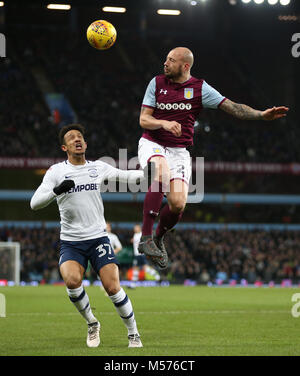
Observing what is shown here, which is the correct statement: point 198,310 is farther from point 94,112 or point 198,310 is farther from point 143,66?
point 143,66

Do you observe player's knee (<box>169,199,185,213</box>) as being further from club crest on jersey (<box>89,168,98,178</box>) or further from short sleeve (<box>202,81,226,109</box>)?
short sleeve (<box>202,81,226,109</box>)

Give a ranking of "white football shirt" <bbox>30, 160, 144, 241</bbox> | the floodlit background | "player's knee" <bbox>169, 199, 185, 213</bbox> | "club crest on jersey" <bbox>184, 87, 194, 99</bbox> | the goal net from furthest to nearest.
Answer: the floodlit background < the goal net < "white football shirt" <bbox>30, 160, 144, 241</bbox> < "club crest on jersey" <bbox>184, 87, 194, 99</bbox> < "player's knee" <bbox>169, 199, 185, 213</bbox>

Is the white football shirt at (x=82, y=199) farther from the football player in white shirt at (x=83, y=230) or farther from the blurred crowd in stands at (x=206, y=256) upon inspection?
the blurred crowd in stands at (x=206, y=256)

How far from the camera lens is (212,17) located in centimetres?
4566

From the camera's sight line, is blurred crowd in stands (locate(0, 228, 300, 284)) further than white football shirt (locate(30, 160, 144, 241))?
Yes

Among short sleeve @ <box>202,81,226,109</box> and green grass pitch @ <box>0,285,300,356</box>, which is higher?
short sleeve @ <box>202,81,226,109</box>

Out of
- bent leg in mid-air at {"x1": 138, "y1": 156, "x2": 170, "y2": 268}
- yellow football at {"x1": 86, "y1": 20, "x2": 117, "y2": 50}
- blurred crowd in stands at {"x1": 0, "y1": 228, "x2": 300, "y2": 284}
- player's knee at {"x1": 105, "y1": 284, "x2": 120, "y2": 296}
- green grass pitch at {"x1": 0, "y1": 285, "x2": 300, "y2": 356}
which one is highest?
yellow football at {"x1": 86, "y1": 20, "x2": 117, "y2": 50}

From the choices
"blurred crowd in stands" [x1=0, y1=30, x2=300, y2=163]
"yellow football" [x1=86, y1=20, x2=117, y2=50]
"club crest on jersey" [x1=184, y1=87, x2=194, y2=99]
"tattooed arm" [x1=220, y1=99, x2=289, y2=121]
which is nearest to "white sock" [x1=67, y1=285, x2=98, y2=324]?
"club crest on jersey" [x1=184, y1=87, x2=194, y2=99]

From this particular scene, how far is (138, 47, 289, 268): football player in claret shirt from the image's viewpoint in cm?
866

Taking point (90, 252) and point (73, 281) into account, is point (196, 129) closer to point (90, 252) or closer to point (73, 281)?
point (90, 252)

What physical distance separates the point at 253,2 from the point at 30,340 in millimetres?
13900

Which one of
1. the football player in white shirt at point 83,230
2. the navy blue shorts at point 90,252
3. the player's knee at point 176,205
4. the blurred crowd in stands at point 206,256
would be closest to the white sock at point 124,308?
the football player in white shirt at point 83,230

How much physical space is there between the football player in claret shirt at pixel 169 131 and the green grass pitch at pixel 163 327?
1382 millimetres

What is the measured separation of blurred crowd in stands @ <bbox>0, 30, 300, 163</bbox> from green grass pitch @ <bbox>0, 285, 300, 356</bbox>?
17704 mm
